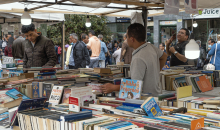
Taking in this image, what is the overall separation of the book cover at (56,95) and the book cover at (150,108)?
115cm

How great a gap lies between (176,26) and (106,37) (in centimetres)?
445

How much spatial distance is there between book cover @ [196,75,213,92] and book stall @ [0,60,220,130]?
77.5 inches

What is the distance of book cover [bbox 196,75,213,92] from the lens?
4674 millimetres

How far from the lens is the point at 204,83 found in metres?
4.82

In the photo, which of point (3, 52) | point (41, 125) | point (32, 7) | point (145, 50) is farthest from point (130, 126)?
point (3, 52)

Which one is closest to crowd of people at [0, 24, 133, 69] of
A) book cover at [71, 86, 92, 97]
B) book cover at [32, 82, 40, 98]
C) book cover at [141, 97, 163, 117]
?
book cover at [32, 82, 40, 98]

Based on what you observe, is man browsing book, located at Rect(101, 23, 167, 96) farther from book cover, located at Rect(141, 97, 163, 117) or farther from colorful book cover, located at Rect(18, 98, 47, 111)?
book cover, located at Rect(141, 97, 163, 117)

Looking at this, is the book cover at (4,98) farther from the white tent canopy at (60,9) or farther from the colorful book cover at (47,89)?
the white tent canopy at (60,9)

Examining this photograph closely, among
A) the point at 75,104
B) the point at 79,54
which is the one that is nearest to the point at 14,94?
the point at 75,104

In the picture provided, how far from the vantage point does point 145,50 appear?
3.16 meters

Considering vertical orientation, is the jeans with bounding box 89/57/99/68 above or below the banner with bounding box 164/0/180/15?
below

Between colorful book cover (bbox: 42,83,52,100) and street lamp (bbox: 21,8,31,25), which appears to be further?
street lamp (bbox: 21,8,31,25)

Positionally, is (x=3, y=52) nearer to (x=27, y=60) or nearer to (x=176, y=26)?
(x=27, y=60)

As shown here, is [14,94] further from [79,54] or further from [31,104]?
[79,54]
